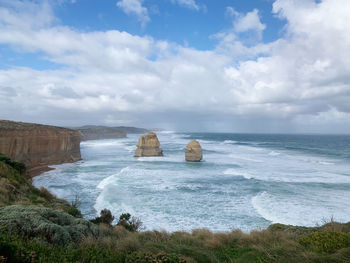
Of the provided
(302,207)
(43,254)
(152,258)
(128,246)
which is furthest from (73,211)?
(302,207)

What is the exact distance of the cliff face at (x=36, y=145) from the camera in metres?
27.3

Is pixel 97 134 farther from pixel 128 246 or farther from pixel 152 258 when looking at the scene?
pixel 152 258

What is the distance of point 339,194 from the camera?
1878 cm

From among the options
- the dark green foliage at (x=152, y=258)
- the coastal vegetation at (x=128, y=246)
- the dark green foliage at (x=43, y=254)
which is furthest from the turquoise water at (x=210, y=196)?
the dark green foliage at (x=43, y=254)

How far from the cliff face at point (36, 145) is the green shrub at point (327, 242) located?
29.1 meters

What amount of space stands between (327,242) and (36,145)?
34527mm

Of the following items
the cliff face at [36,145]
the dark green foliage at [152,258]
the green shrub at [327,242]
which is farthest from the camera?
the cliff face at [36,145]

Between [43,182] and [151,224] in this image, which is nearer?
[151,224]

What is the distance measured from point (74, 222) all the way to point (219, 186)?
1684 cm

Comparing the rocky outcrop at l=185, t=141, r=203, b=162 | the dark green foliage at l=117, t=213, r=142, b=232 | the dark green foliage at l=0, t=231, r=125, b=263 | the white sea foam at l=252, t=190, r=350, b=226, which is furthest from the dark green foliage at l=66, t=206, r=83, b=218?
the rocky outcrop at l=185, t=141, r=203, b=162

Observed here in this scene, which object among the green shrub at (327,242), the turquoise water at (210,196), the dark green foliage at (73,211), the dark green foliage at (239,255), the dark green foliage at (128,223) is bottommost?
the turquoise water at (210,196)

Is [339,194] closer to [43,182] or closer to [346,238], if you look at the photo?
[346,238]

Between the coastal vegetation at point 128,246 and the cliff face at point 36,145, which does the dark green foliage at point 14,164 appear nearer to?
the cliff face at point 36,145

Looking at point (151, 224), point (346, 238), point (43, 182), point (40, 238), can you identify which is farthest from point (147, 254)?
point (43, 182)
